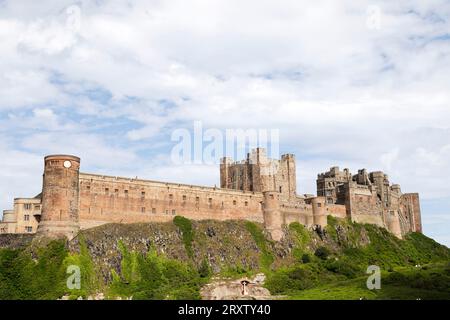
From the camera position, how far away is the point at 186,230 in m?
92.3

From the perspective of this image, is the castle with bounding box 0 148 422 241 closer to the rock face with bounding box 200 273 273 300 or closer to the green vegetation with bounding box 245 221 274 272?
the green vegetation with bounding box 245 221 274 272

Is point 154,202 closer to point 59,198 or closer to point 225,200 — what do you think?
point 225,200

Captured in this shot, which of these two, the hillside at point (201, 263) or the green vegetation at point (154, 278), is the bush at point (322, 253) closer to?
the hillside at point (201, 263)

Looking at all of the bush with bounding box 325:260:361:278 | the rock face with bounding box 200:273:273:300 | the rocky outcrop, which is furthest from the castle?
the rock face with bounding box 200:273:273:300

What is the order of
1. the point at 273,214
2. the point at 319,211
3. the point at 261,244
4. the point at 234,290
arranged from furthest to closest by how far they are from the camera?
1. the point at 319,211
2. the point at 273,214
3. the point at 261,244
4. the point at 234,290

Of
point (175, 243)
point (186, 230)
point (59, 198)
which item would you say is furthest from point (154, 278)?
point (59, 198)

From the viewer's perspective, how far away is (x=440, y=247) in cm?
13150

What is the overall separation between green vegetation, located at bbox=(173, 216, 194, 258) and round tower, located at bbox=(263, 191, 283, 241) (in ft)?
55.3

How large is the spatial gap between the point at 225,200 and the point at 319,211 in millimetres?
21816

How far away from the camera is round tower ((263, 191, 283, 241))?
103m

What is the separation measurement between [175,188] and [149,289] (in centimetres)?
2200

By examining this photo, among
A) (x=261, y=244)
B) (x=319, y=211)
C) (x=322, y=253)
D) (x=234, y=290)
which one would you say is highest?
(x=319, y=211)

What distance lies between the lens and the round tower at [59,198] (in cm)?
7844
